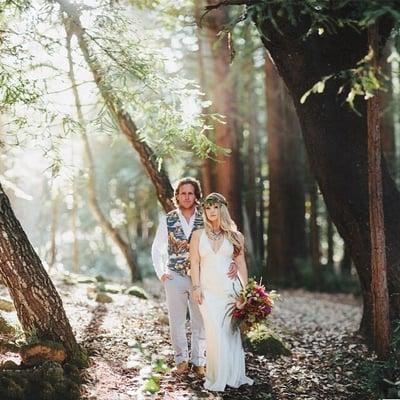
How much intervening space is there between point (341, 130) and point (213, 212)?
98.5 inches

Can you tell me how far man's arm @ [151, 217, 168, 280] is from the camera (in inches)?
245

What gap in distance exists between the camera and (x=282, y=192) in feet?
54.5

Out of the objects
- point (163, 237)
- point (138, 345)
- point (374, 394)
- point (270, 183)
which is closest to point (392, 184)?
point (374, 394)

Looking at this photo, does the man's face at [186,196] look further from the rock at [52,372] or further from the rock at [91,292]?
the rock at [91,292]

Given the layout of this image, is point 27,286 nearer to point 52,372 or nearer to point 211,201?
point 52,372

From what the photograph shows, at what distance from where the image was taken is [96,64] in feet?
24.0

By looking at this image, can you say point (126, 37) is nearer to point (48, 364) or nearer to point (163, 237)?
point (163, 237)

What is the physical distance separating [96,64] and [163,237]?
2634mm

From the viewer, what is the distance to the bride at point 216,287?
586 cm

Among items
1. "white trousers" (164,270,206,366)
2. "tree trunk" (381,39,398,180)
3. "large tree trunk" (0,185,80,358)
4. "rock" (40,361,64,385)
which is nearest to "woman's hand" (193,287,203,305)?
"white trousers" (164,270,206,366)

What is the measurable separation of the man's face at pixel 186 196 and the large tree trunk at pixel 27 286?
67.9 inches

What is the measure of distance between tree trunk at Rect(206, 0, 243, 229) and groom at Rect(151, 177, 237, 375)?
3.67m

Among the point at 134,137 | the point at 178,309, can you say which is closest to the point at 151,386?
the point at 178,309

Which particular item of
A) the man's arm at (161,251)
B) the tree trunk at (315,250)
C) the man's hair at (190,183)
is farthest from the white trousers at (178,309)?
the tree trunk at (315,250)
